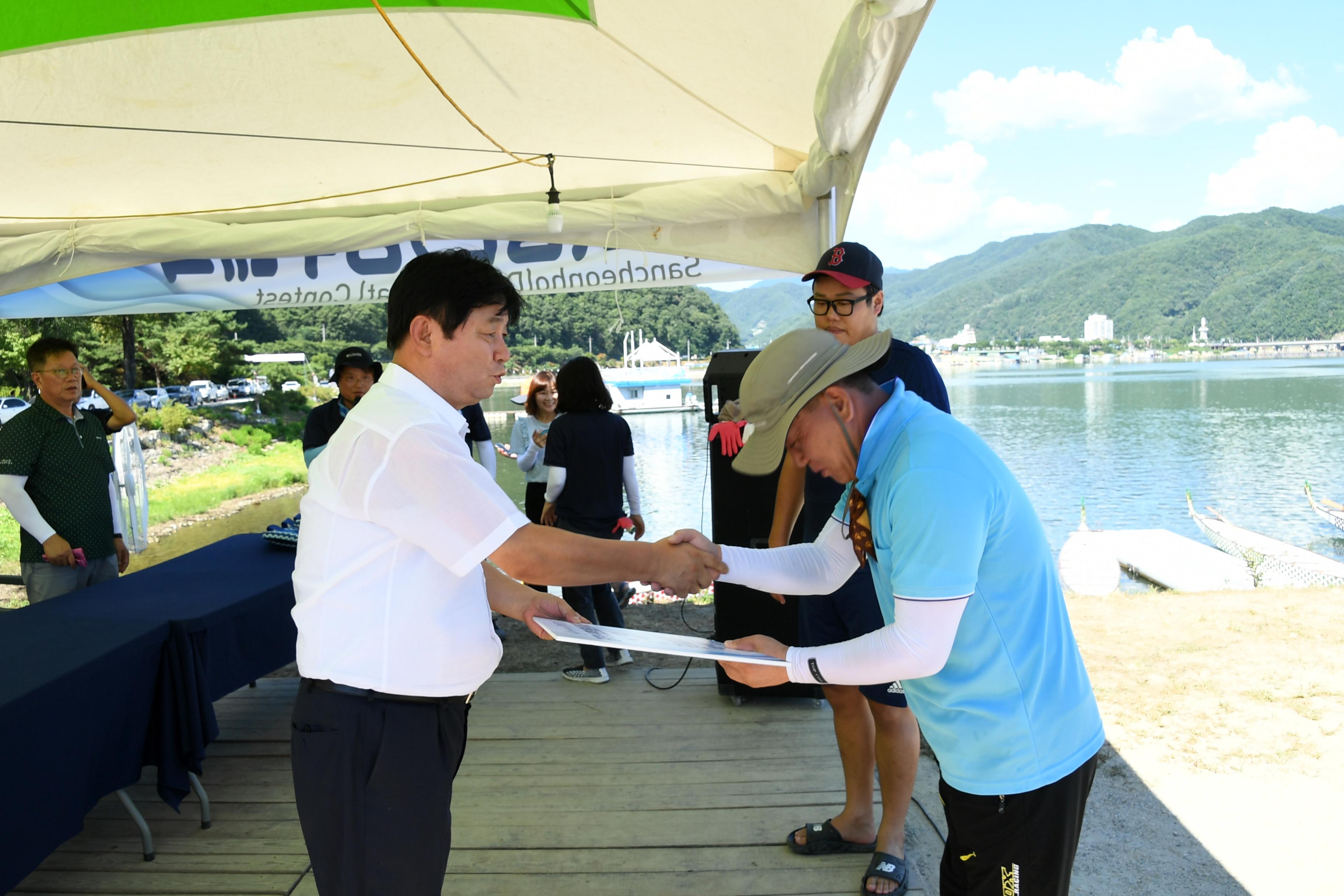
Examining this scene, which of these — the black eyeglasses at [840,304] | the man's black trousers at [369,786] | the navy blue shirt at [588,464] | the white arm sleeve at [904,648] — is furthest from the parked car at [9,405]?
the white arm sleeve at [904,648]

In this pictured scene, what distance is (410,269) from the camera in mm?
1522

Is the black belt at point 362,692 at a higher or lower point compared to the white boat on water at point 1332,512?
higher

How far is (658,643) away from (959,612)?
508 mm

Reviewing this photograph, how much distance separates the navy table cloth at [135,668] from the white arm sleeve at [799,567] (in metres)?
1.83

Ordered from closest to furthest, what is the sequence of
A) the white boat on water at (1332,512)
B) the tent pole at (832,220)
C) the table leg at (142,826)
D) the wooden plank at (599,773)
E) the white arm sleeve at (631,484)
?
the table leg at (142,826), the wooden plank at (599,773), the tent pole at (832,220), the white arm sleeve at (631,484), the white boat on water at (1332,512)

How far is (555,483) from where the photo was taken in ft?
14.5

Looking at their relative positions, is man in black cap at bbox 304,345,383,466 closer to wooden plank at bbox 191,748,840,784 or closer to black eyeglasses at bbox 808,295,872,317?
wooden plank at bbox 191,748,840,784

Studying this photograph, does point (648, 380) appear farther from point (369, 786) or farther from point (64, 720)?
point (369, 786)

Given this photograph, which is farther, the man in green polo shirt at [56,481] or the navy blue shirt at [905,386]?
the man in green polo shirt at [56,481]

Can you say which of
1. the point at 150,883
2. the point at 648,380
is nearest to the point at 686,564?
the point at 150,883

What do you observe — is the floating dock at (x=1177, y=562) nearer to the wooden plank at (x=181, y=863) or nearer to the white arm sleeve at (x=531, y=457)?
the white arm sleeve at (x=531, y=457)

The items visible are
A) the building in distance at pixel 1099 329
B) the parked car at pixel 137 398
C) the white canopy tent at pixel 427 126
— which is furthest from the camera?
the building in distance at pixel 1099 329

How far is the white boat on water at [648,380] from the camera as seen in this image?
10.9m

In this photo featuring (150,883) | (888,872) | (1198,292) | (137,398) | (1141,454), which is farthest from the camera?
(1198,292)
